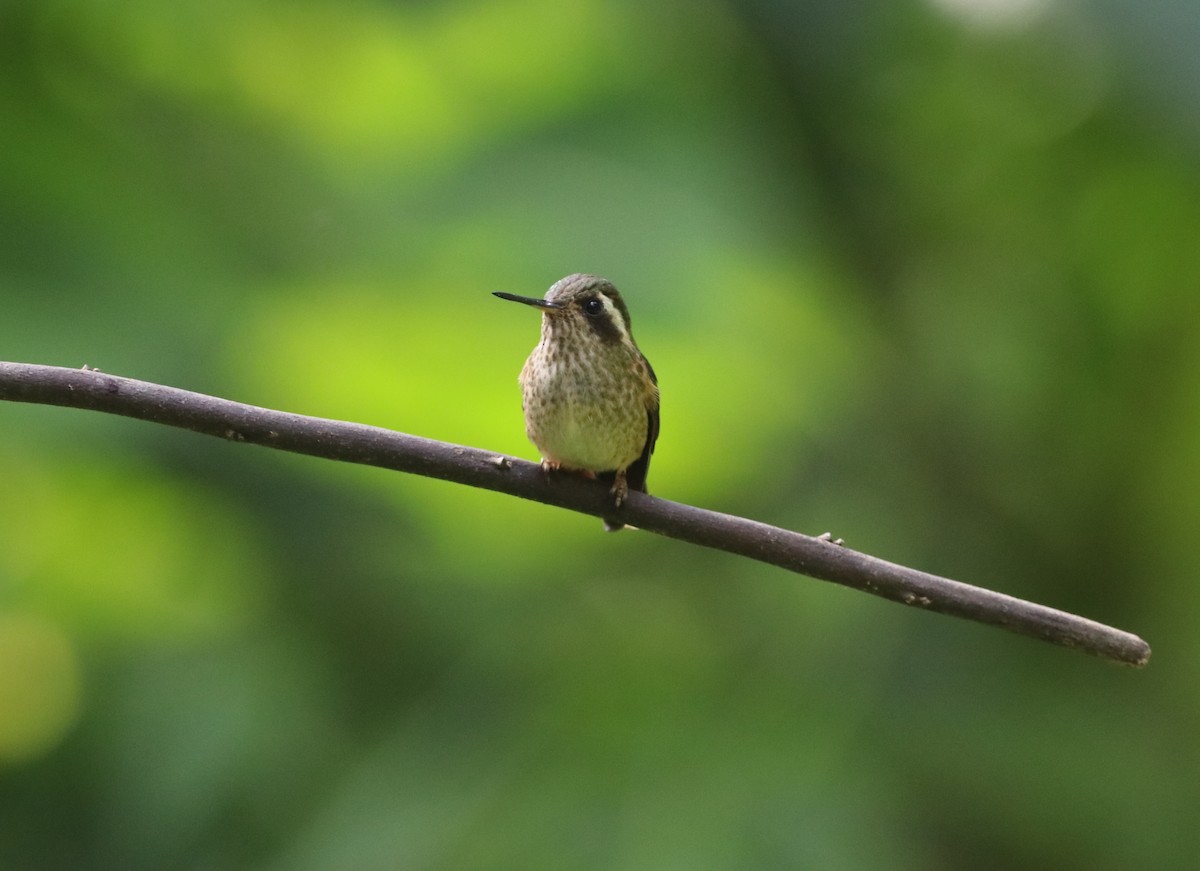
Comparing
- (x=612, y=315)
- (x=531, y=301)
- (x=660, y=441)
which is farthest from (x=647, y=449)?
(x=660, y=441)

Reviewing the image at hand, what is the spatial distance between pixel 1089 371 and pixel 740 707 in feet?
7.60

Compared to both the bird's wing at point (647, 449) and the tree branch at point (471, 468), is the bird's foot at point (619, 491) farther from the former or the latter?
the bird's wing at point (647, 449)

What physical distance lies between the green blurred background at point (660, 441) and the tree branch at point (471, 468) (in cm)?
240

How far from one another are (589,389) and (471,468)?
128 cm

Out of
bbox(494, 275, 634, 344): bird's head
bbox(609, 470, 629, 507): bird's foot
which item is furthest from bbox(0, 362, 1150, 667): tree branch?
bbox(494, 275, 634, 344): bird's head

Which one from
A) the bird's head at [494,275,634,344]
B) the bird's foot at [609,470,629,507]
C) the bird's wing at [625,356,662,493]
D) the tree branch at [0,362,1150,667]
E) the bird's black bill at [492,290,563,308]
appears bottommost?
the tree branch at [0,362,1150,667]

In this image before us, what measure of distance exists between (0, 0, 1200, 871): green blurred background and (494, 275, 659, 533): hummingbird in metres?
1.07

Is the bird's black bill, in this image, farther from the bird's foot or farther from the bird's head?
the bird's foot

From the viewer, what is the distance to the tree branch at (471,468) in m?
2.28

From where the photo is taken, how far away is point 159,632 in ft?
17.9

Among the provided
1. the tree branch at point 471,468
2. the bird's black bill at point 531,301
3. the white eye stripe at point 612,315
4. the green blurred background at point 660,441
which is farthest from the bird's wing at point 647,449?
the tree branch at point 471,468

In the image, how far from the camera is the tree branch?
2.28 m

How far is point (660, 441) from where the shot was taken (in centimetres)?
474

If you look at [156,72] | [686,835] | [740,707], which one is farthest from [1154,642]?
[156,72]
